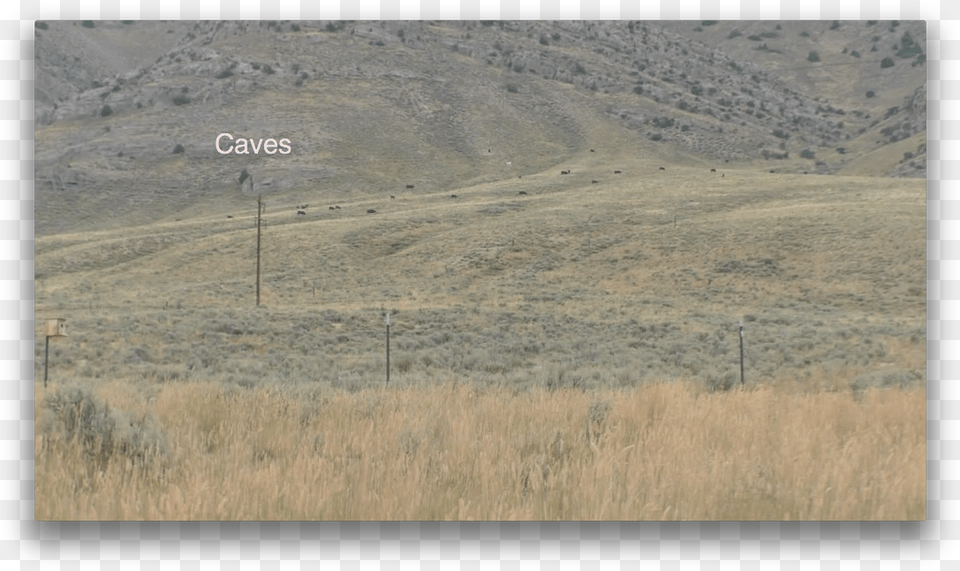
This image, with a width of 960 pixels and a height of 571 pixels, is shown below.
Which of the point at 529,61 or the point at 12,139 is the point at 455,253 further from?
the point at 12,139

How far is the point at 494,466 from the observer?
512 centimetres

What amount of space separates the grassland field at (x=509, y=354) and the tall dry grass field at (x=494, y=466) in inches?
1.0

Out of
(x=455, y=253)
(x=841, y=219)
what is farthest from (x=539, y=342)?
(x=841, y=219)

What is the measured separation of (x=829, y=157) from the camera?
81562 millimetres

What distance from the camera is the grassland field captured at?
195 inches

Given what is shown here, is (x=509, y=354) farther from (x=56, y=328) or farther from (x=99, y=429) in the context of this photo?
(x=99, y=429)

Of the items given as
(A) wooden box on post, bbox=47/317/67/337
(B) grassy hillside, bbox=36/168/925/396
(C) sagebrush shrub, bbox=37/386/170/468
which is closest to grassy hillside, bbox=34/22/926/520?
(C) sagebrush shrub, bbox=37/386/170/468

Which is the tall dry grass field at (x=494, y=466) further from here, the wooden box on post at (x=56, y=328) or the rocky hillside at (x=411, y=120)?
the rocky hillside at (x=411, y=120)

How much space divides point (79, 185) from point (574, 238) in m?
49.9

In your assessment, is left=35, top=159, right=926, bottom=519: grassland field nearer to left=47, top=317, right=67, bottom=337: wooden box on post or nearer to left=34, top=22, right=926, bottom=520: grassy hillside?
left=34, top=22, right=926, bottom=520: grassy hillside

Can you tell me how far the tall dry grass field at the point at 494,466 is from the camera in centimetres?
476

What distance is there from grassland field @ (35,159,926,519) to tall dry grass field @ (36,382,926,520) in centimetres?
3

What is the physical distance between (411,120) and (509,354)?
164 ft

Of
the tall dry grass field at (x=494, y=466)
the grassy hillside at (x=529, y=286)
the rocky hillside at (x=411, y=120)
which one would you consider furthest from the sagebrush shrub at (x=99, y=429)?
the rocky hillside at (x=411, y=120)
